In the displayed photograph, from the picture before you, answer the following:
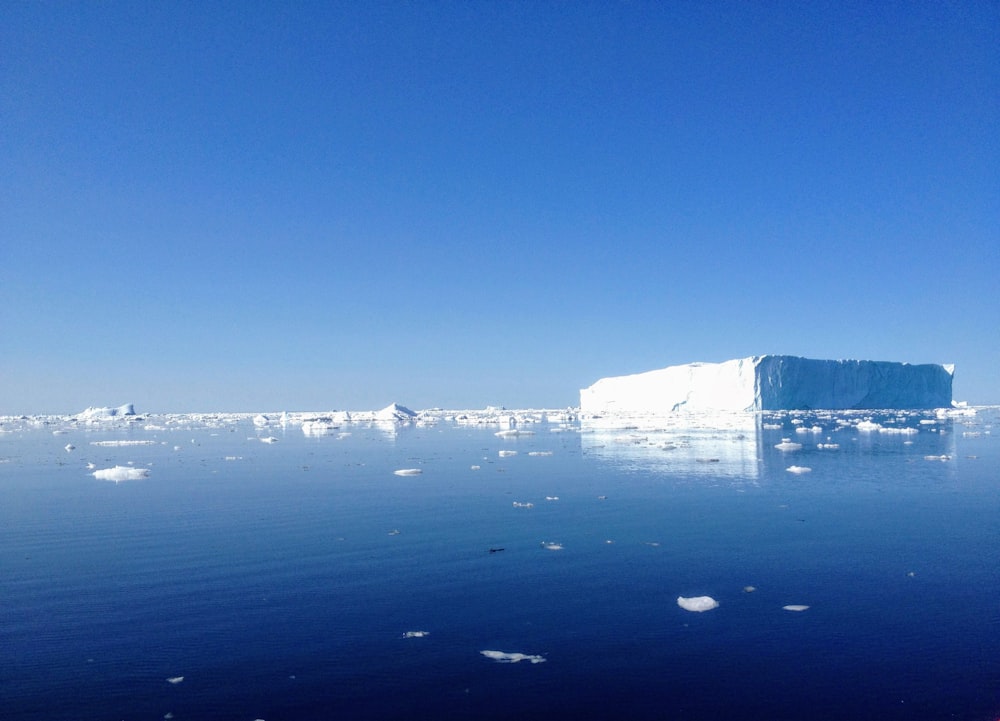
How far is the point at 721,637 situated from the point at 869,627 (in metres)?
1.16

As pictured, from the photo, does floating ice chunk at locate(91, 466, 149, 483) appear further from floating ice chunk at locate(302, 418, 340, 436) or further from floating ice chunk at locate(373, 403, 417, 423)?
floating ice chunk at locate(373, 403, 417, 423)

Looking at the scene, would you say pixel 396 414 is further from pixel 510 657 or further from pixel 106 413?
pixel 510 657

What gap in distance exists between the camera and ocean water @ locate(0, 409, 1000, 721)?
3.95m

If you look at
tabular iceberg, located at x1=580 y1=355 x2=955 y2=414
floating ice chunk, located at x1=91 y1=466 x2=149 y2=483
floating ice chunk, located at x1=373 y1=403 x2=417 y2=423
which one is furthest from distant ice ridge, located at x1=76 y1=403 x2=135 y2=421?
floating ice chunk, located at x1=91 y1=466 x2=149 y2=483

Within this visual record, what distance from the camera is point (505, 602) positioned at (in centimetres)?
557

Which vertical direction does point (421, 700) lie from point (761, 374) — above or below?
below

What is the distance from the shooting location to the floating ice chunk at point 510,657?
14.5 ft

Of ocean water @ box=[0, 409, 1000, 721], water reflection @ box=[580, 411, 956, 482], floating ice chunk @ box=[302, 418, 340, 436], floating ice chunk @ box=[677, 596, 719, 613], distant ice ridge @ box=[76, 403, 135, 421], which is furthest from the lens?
distant ice ridge @ box=[76, 403, 135, 421]

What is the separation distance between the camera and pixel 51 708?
3.86 metres

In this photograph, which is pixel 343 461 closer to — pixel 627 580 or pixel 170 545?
pixel 170 545

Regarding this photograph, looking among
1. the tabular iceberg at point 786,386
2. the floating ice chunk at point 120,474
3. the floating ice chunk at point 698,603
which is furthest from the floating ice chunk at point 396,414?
the floating ice chunk at point 698,603

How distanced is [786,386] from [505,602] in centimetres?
4341

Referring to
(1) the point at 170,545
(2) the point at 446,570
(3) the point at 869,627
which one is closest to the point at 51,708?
(2) the point at 446,570

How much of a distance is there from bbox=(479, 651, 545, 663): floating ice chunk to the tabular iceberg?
41.1 m
